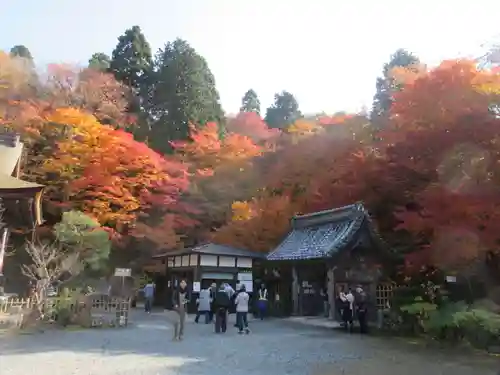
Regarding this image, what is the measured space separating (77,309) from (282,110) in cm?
4326

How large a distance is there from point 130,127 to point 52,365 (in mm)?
30399

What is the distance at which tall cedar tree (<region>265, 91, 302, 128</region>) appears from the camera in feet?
176

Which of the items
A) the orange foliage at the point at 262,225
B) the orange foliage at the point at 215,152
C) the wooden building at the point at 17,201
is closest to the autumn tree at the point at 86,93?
the orange foliage at the point at 215,152

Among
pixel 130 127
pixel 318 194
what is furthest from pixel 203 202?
pixel 130 127

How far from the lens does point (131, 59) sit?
4275 cm

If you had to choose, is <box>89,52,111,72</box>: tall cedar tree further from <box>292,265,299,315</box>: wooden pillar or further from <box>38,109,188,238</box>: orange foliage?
<box>292,265,299,315</box>: wooden pillar

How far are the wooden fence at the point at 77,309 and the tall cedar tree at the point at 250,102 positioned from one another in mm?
43636

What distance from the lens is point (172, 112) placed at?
38.9 metres

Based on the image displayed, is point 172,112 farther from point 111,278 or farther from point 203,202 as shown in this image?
point 111,278

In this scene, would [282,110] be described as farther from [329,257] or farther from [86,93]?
[329,257]

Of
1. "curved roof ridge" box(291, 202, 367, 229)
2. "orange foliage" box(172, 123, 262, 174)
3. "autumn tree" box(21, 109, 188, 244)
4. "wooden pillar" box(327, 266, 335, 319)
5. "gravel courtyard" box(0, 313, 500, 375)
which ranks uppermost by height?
"orange foliage" box(172, 123, 262, 174)

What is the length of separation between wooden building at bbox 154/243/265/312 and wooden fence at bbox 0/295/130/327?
5.99m

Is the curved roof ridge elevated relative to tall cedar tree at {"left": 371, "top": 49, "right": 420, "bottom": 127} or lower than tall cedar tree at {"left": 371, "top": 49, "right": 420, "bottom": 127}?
lower

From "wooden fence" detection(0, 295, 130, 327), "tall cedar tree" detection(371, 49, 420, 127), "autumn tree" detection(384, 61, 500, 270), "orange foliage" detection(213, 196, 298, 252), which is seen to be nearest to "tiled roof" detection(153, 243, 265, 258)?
"orange foliage" detection(213, 196, 298, 252)
